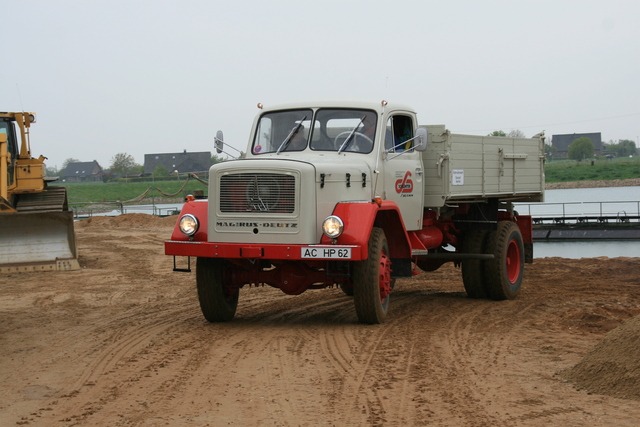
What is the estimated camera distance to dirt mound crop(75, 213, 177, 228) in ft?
109

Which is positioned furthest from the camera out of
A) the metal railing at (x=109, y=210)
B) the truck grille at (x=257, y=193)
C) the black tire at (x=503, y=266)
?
the metal railing at (x=109, y=210)

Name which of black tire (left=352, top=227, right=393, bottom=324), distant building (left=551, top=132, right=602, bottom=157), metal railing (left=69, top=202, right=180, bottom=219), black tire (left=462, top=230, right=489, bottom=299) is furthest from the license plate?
distant building (left=551, top=132, right=602, bottom=157)

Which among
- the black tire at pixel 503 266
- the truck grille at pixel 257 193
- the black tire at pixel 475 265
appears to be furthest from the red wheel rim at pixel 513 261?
the truck grille at pixel 257 193

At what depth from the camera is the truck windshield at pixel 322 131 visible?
10523 millimetres

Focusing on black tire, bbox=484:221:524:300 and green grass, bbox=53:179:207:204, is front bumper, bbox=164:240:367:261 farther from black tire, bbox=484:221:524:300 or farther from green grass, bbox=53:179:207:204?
green grass, bbox=53:179:207:204

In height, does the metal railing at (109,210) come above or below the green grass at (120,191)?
below

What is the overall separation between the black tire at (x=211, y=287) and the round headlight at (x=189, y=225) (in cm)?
41

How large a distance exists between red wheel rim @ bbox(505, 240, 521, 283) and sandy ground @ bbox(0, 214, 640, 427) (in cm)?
44

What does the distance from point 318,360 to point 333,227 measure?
173cm

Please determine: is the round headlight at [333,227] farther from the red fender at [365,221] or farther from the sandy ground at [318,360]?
the sandy ground at [318,360]

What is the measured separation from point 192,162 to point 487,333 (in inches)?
2150

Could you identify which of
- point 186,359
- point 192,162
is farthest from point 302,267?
point 192,162

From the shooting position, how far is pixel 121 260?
64.1 ft

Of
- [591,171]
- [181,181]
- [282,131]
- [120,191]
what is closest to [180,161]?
[181,181]
